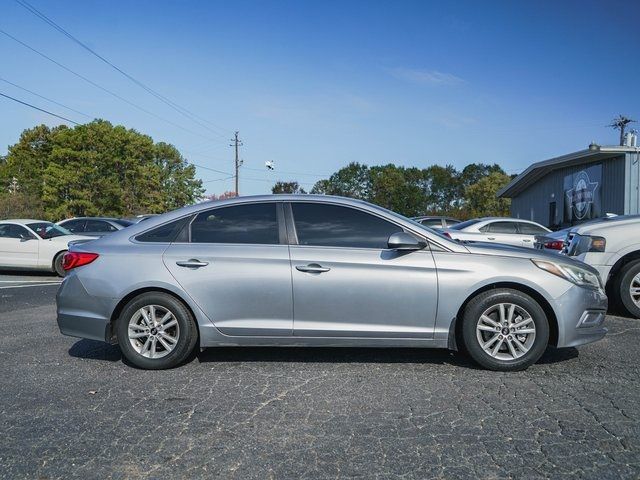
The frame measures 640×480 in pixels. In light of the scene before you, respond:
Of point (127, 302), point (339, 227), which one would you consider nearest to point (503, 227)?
point (339, 227)

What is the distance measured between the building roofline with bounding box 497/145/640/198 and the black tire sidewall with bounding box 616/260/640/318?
13954mm

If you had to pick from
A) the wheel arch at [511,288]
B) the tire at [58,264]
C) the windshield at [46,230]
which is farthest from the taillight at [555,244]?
the windshield at [46,230]

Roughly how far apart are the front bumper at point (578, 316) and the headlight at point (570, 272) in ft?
0.25

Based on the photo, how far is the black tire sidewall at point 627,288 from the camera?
7590 mm

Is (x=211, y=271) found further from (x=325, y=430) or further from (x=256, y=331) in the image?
(x=325, y=430)

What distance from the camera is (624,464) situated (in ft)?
10.4

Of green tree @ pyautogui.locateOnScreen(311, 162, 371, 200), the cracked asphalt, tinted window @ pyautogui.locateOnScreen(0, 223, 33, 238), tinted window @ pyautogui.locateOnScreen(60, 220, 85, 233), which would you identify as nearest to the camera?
the cracked asphalt

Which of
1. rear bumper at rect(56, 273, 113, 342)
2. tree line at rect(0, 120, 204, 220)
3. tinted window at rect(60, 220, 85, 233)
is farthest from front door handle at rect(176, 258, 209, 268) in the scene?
tree line at rect(0, 120, 204, 220)

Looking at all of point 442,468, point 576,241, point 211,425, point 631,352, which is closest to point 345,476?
point 442,468

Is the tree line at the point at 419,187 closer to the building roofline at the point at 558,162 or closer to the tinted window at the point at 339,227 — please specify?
the building roofline at the point at 558,162

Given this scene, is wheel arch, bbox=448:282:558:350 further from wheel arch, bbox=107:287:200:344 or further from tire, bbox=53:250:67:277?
tire, bbox=53:250:67:277

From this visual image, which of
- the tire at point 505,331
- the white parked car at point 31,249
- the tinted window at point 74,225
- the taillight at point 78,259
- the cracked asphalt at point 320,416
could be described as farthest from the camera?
the tinted window at point 74,225

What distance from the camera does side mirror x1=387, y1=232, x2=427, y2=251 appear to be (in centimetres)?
496

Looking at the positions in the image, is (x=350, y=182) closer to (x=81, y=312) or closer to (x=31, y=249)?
(x=31, y=249)
